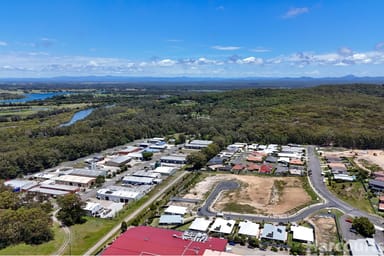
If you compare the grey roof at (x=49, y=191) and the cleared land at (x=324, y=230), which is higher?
the grey roof at (x=49, y=191)

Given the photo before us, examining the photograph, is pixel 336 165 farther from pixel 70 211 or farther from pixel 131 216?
pixel 70 211

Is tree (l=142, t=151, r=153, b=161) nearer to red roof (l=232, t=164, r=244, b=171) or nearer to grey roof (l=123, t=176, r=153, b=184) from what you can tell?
grey roof (l=123, t=176, r=153, b=184)

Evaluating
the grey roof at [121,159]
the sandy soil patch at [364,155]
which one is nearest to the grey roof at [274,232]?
the sandy soil patch at [364,155]

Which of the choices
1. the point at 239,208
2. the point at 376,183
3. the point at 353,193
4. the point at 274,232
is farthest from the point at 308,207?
the point at 376,183

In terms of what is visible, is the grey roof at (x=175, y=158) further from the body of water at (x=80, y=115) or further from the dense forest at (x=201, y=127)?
the body of water at (x=80, y=115)

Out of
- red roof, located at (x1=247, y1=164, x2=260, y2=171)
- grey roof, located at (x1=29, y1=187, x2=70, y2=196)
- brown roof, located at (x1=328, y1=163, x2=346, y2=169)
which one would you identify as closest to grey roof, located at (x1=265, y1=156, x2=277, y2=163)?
red roof, located at (x1=247, y1=164, x2=260, y2=171)
